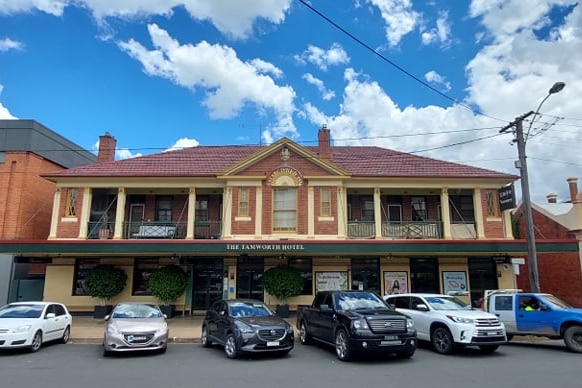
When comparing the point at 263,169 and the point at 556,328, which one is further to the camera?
the point at 263,169

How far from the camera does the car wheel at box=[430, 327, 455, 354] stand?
36.6ft

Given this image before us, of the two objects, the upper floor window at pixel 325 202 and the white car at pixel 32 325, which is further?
the upper floor window at pixel 325 202

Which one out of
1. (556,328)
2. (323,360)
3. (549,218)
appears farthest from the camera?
(549,218)

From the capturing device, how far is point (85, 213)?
21.6 m

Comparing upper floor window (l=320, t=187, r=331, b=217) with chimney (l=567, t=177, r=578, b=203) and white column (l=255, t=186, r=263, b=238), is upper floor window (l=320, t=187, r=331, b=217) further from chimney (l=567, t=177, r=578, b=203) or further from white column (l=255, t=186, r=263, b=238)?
chimney (l=567, t=177, r=578, b=203)

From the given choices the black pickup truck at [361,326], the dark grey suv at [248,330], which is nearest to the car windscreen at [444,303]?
the black pickup truck at [361,326]

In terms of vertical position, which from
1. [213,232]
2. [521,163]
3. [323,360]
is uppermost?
[521,163]

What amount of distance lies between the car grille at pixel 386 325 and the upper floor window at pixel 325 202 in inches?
446

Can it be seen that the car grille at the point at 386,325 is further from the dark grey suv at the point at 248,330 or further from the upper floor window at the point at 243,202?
the upper floor window at the point at 243,202

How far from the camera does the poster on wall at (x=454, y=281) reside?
21.5m

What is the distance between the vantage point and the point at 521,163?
16.4 m

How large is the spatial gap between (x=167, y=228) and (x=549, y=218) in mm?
22068

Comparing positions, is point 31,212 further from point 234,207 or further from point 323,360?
point 323,360

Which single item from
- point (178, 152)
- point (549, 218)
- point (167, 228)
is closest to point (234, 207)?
point (167, 228)
